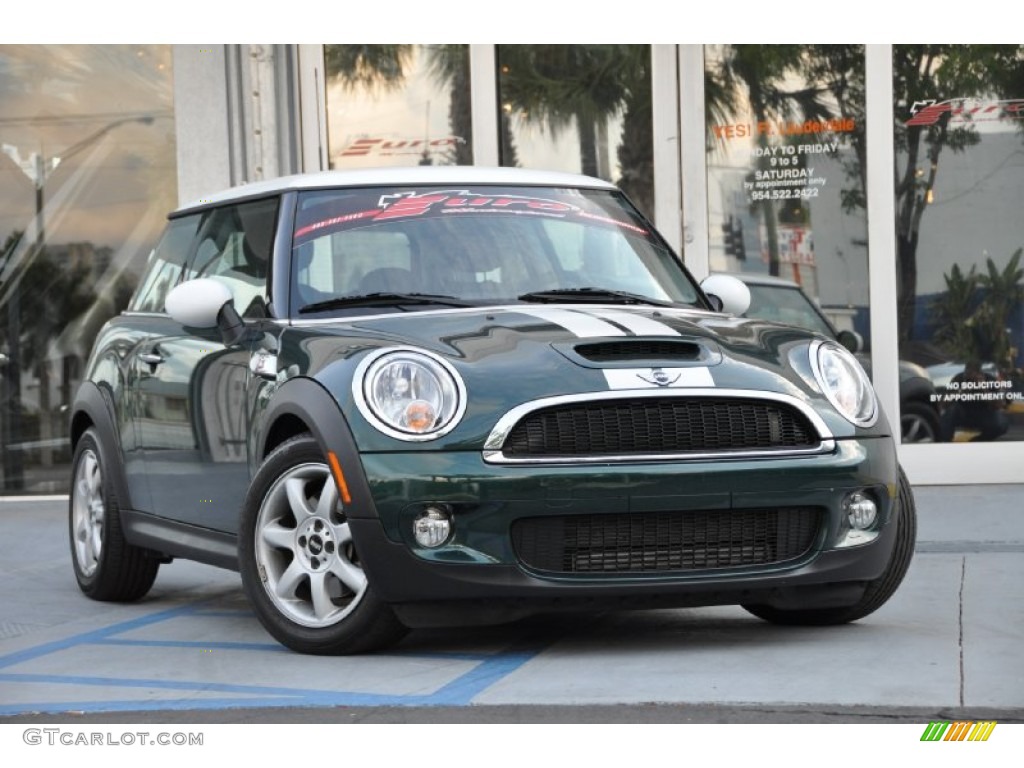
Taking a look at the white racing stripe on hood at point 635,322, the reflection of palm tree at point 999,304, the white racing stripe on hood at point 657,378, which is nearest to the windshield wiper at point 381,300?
the white racing stripe on hood at point 635,322

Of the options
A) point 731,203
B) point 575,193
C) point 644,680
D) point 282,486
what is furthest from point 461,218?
point 731,203

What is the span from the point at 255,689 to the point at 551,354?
4.06 feet

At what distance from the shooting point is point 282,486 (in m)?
5.74

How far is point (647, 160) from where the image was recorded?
11.5m

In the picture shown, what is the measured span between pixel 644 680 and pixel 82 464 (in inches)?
137

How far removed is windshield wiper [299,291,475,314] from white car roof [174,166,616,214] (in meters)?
0.54

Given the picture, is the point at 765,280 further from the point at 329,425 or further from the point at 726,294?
the point at 329,425

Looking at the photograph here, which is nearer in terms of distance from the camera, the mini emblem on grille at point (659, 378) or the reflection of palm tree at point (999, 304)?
the mini emblem on grille at point (659, 378)

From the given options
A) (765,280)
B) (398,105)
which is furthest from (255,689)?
(398,105)

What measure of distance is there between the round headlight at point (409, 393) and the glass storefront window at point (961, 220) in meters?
6.18

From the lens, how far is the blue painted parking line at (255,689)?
480 cm

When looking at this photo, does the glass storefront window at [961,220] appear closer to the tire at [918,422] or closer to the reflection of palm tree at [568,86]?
the tire at [918,422]

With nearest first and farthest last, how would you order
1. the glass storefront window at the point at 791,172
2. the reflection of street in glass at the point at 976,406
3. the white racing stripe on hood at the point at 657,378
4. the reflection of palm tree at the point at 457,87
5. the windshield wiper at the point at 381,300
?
the white racing stripe on hood at the point at 657,378 < the windshield wiper at the point at 381,300 < the reflection of street in glass at the point at 976,406 < the glass storefront window at the point at 791,172 < the reflection of palm tree at the point at 457,87
